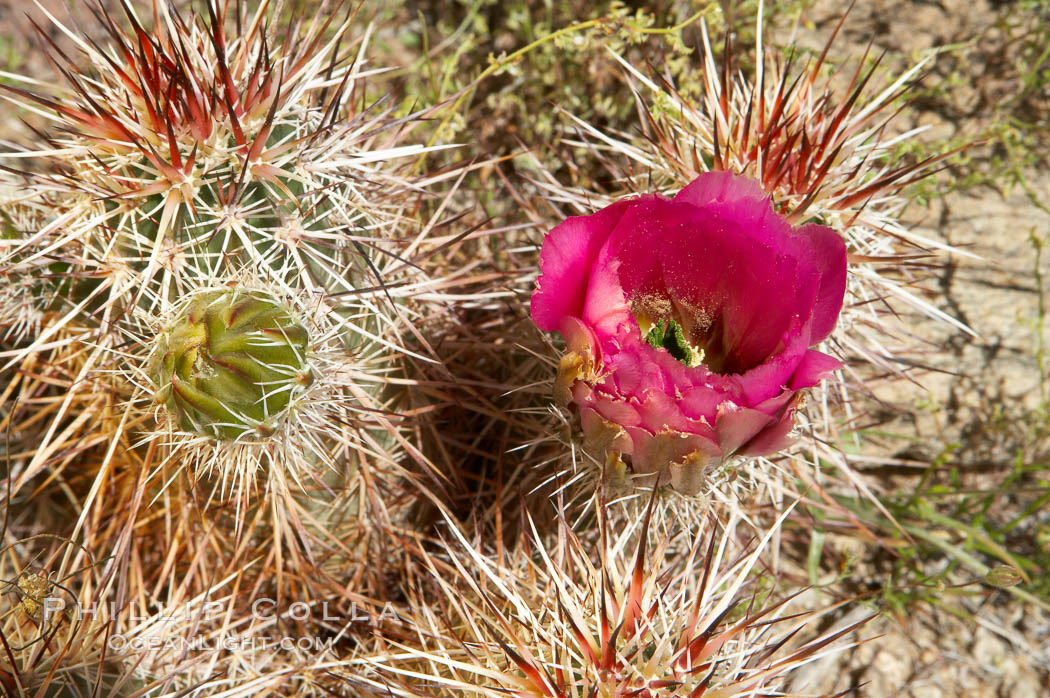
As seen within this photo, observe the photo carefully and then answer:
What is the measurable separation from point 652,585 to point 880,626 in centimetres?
119

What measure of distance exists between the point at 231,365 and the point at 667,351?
1.91 feet

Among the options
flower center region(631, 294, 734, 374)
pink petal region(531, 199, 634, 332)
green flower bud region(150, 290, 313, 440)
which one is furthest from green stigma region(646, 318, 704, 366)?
green flower bud region(150, 290, 313, 440)

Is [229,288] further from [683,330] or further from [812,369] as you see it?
[812,369]

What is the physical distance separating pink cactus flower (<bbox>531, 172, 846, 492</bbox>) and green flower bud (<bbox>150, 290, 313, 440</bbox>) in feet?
1.17

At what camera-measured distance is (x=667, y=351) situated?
1.12 metres

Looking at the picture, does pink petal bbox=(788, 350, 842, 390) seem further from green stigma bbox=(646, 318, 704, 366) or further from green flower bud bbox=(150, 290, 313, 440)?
green flower bud bbox=(150, 290, 313, 440)

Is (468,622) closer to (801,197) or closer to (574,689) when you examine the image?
(574,689)

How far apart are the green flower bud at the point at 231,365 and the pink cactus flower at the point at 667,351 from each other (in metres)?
0.36

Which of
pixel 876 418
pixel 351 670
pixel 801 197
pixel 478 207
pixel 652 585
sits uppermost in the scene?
pixel 801 197

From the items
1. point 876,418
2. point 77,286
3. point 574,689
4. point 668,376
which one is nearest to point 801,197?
point 668,376

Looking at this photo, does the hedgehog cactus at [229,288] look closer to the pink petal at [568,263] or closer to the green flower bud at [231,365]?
the green flower bud at [231,365]

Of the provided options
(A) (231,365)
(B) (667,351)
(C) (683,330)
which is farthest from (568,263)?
(A) (231,365)

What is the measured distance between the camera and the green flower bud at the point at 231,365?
1.11 metres

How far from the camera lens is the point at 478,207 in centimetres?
247
